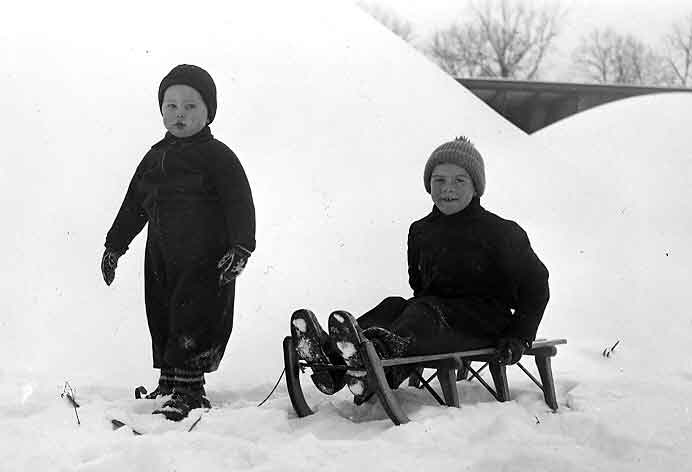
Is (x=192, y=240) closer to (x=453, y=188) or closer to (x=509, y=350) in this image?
(x=453, y=188)

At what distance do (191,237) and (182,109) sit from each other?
0.56m

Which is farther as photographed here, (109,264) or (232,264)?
(109,264)

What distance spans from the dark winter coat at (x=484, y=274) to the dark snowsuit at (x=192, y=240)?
85 cm

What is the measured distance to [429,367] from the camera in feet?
11.7

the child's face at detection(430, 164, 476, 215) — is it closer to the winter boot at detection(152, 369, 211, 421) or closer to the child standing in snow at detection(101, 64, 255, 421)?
the child standing in snow at detection(101, 64, 255, 421)

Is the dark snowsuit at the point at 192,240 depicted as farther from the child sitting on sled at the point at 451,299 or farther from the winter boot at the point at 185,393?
the child sitting on sled at the point at 451,299

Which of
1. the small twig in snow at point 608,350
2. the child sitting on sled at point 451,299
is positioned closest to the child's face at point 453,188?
the child sitting on sled at point 451,299

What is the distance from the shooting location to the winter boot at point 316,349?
347cm

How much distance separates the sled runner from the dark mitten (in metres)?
0.04

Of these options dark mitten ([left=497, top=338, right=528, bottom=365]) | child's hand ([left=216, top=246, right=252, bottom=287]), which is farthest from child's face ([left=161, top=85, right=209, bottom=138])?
dark mitten ([left=497, top=338, right=528, bottom=365])

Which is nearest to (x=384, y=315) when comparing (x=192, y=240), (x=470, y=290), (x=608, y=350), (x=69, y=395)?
(x=470, y=290)

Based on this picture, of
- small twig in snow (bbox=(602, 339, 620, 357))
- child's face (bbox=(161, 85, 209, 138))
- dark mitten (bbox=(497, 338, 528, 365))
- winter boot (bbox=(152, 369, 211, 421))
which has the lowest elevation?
small twig in snow (bbox=(602, 339, 620, 357))

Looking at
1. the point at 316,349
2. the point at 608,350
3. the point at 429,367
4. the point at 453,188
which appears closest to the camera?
the point at 316,349

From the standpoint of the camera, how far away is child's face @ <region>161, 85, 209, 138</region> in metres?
3.69
